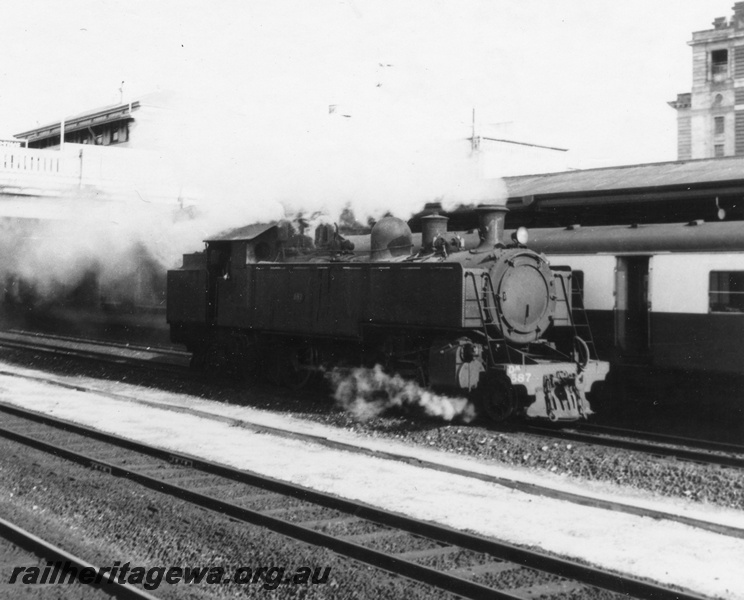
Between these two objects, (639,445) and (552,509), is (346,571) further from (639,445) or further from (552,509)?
(639,445)

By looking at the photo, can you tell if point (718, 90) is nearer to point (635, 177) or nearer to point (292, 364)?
point (635, 177)

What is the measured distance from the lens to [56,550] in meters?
6.10

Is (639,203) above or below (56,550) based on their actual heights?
above

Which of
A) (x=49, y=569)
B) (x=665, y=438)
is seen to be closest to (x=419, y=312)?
(x=665, y=438)

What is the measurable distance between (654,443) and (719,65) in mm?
50405

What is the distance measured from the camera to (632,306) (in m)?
12.8

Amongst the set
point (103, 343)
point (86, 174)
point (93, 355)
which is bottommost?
point (93, 355)

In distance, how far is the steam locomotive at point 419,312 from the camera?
11453 mm

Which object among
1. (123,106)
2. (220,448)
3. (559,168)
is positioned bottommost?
(220,448)

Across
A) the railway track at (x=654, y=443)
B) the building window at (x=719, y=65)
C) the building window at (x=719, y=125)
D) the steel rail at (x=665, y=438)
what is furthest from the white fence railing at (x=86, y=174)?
the building window at (x=719, y=65)

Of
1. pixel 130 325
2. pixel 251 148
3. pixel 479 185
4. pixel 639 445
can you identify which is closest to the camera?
pixel 639 445

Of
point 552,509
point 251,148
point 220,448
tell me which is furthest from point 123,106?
point 552,509

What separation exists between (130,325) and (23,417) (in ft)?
63.3

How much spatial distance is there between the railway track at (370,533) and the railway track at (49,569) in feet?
5.41
